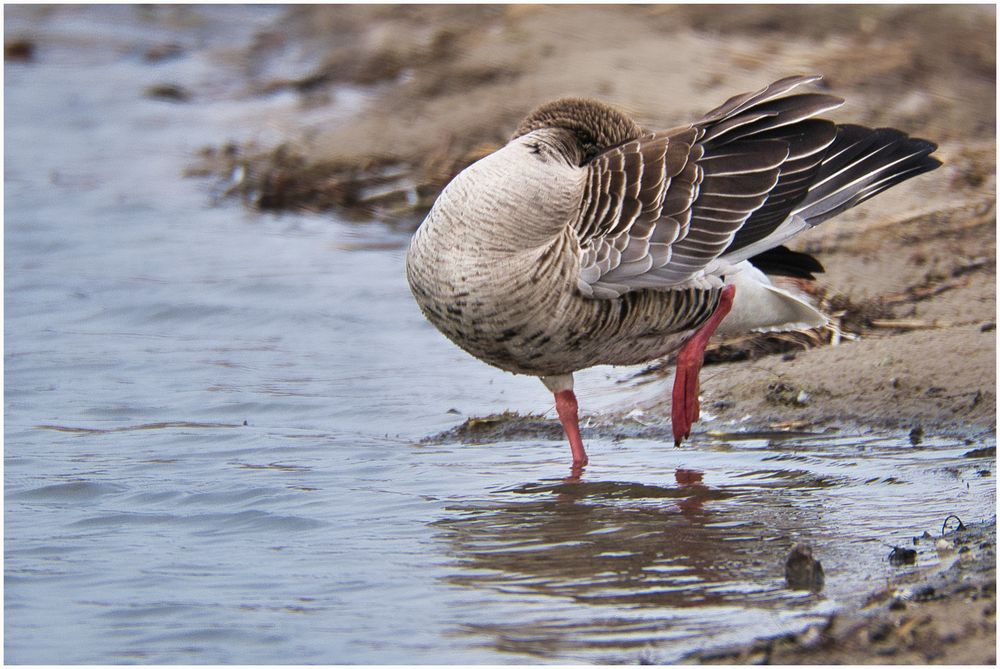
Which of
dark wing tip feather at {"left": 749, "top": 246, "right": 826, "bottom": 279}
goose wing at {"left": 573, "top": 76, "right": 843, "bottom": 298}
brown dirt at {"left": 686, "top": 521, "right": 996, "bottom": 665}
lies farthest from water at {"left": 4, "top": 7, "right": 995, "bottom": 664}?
goose wing at {"left": 573, "top": 76, "right": 843, "bottom": 298}

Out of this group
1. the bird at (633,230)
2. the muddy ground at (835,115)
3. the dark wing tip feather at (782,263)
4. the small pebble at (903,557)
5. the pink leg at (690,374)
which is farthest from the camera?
the dark wing tip feather at (782,263)

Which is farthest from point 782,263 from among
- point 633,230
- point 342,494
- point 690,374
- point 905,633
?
point 905,633

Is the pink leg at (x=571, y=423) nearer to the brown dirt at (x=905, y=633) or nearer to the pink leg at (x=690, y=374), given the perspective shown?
the pink leg at (x=690, y=374)

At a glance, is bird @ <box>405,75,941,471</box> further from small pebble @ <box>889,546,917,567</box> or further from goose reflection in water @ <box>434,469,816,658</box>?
small pebble @ <box>889,546,917,567</box>

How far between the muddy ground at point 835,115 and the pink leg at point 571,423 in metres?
0.69

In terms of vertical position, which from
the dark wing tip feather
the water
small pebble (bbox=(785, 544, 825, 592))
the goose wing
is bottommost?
the water

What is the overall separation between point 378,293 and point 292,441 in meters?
2.71

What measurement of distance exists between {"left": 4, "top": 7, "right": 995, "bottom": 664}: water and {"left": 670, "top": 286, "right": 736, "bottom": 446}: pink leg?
0.20 m

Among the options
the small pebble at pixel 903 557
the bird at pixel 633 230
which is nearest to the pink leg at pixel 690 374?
the bird at pixel 633 230

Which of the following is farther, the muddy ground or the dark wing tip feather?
the dark wing tip feather

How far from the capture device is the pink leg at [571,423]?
6.01 metres

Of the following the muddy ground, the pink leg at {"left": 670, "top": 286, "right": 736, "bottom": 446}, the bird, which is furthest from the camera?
the muddy ground

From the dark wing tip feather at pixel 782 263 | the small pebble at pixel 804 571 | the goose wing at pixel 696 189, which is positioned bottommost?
the small pebble at pixel 804 571

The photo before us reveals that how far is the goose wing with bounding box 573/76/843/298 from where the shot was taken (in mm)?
5410
